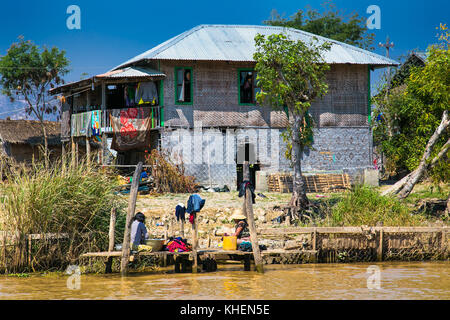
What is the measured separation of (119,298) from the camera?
10547 millimetres

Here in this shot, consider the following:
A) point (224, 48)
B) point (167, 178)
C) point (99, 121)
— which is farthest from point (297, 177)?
point (99, 121)

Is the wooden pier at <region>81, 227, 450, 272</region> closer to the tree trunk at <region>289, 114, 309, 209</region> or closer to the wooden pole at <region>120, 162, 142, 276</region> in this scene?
the wooden pole at <region>120, 162, 142, 276</region>

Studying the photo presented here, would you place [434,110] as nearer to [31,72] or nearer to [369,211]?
[369,211]

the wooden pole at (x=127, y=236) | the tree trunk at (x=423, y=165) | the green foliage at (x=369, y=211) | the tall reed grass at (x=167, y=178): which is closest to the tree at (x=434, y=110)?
the tree trunk at (x=423, y=165)

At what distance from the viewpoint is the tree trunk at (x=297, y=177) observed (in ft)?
57.6

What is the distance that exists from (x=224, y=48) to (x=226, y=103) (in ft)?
7.83

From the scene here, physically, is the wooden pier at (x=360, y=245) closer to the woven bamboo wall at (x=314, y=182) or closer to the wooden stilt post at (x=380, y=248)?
the wooden stilt post at (x=380, y=248)

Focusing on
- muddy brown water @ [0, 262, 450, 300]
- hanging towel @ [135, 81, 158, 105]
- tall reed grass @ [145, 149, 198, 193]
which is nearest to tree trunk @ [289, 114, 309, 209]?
muddy brown water @ [0, 262, 450, 300]

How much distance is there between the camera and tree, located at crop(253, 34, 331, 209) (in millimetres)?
17562

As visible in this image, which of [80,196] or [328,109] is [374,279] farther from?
[328,109]

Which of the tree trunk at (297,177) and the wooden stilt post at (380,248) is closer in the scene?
the wooden stilt post at (380,248)

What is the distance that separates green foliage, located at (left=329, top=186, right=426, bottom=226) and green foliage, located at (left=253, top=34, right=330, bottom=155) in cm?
311

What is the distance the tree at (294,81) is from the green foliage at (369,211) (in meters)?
2.16

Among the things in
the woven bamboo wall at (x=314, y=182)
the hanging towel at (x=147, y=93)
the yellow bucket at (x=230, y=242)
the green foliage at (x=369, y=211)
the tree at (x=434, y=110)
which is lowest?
the yellow bucket at (x=230, y=242)
